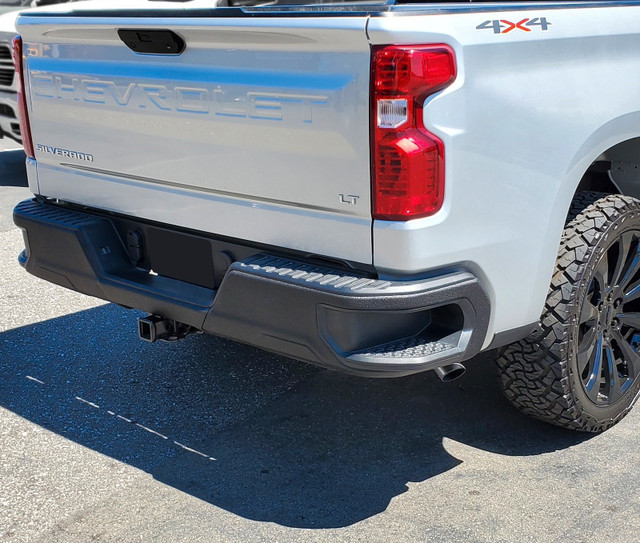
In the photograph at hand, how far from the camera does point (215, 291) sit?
11.0ft

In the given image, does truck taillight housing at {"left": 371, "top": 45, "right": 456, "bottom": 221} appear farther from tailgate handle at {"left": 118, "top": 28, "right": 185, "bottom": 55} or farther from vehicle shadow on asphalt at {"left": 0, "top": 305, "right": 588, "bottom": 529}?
vehicle shadow on asphalt at {"left": 0, "top": 305, "right": 588, "bottom": 529}

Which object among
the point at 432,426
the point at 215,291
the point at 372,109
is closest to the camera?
the point at 372,109

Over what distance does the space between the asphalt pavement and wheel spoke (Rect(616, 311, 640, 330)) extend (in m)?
0.42

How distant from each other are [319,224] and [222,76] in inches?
24.3

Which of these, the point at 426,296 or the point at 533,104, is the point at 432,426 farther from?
the point at 533,104

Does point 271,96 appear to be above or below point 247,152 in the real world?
above

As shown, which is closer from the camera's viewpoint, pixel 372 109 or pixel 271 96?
pixel 372 109

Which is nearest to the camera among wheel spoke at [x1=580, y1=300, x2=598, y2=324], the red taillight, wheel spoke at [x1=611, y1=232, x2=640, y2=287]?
wheel spoke at [x1=580, y1=300, x2=598, y2=324]

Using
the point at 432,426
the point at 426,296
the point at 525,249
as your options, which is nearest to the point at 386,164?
the point at 426,296

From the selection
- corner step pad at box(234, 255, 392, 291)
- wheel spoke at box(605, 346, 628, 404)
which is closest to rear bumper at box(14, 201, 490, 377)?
corner step pad at box(234, 255, 392, 291)

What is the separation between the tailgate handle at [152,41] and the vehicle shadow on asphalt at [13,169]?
17.4 ft

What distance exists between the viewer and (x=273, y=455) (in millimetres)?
3572

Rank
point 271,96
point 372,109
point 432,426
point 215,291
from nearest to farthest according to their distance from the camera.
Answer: point 372,109, point 271,96, point 215,291, point 432,426

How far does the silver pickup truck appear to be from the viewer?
2.78 meters
